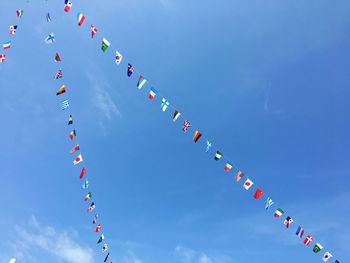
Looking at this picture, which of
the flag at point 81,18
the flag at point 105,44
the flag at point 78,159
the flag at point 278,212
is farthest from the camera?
the flag at point 78,159

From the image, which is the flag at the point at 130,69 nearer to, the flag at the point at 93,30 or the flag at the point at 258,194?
the flag at the point at 93,30

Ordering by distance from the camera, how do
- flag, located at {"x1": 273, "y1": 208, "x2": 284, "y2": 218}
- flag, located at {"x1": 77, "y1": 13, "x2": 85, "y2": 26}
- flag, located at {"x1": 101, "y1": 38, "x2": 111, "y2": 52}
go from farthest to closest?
flag, located at {"x1": 273, "y1": 208, "x2": 284, "y2": 218}, flag, located at {"x1": 77, "y1": 13, "x2": 85, "y2": 26}, flag, located at {"x1": 101, "y1": 38, "x2": 111, "y2": 52}

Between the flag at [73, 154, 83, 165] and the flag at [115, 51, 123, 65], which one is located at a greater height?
the flag at [115, 51, 123, 65]

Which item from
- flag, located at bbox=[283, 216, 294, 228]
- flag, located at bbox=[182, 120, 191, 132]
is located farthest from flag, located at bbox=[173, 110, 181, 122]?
flag, located at bbox=[283, 216, 294, 228]

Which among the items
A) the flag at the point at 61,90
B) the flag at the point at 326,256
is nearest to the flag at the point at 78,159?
the flag at the point at 61,90

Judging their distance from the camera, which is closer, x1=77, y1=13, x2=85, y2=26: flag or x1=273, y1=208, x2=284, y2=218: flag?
x1=77, y1=13, x2=85, y2=26: flag

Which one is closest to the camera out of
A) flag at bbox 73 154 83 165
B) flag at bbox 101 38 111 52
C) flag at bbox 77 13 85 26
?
flag at bbox 101 38 111 52

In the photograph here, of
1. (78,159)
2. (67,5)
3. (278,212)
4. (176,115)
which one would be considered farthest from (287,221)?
(67,5)

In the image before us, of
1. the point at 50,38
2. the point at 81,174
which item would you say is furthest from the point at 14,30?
the point at 81,174

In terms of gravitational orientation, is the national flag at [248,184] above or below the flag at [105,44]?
below

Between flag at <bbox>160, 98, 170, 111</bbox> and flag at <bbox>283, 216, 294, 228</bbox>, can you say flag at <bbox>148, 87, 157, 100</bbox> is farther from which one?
flag at <bbox>283, 216, 294, 228</bbox>

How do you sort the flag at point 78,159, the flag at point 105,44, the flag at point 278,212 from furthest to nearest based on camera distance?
1. the flag at point 78,159
2. the flag at point 278,212
3. the flag at point 105,44

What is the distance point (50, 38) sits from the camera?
26250 millimetres

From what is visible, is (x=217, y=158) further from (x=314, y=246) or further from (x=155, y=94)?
(x=314, y=246)
